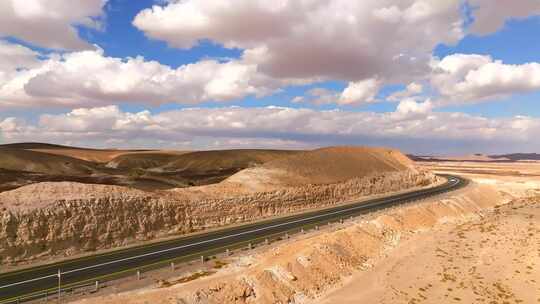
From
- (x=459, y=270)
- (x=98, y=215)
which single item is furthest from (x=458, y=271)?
(x=98, y=215)

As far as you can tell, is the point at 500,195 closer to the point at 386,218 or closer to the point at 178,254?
the point at 386,218

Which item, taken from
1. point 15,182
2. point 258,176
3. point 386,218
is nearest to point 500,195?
point 386,218

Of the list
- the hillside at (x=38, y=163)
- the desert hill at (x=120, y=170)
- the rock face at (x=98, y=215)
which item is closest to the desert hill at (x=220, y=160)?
the desert hill at (x=120, y=170)

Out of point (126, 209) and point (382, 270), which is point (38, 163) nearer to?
point (126, 209)

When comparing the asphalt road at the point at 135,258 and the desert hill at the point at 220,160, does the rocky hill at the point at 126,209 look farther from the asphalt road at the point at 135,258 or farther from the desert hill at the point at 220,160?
the desert hill at the point at 220,160

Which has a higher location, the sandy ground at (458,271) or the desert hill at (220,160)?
the desert hill at (220,160)

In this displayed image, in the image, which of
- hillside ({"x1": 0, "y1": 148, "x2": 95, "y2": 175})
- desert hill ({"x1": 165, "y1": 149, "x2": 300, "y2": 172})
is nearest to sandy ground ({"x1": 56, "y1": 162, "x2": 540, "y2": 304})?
hillside ({"x1": 0, "y1": 148, "x2": 95, "y2": 175})

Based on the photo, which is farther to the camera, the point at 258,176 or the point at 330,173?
the point at 330,173
